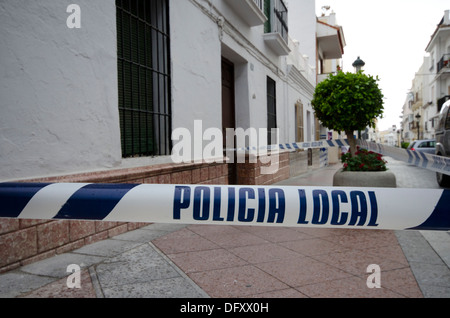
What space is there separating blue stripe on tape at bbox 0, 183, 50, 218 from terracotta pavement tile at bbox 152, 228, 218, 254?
2081 millimetres

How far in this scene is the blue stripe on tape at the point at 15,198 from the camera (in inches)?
63.3

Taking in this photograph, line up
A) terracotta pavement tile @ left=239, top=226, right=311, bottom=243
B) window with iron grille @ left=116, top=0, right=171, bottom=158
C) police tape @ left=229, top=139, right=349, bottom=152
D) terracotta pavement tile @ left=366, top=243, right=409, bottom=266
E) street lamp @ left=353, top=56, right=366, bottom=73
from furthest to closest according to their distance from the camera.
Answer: street lamp @ left=353, top=56, right=366, bottom=73 < police tape @ left=229, top=139, right=349, bottom=152 < window with iron grille @ left=116, top=0, right=171, bottom=158 < terracotta pavement tile @ left=239, top=226, right=311, bottom=243 < terracotta pavement tile @ left=366, top=243, right=409, bottom=266

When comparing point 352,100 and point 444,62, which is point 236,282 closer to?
point 352,100

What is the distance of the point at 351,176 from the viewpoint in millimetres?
5793

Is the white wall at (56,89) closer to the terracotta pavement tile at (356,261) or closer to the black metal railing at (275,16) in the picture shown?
the terracotta pavement tile at (356,261)

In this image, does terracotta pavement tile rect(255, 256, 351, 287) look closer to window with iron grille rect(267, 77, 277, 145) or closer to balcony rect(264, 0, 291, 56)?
window with iron grille rect(267, 77, 277, 145)

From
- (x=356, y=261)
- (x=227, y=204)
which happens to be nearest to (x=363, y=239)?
(x=356, y=261)

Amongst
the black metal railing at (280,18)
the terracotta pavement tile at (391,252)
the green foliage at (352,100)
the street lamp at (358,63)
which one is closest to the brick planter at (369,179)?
the green foliage at (352,100)

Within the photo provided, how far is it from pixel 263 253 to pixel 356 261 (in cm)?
87

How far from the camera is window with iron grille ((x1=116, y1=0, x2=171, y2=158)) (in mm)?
4679

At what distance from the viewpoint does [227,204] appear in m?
Answer: 1.57

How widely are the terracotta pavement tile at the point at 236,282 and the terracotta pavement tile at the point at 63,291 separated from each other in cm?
77

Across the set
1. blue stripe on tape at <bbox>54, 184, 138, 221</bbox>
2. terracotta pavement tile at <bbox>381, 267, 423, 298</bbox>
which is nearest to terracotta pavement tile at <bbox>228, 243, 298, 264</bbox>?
terracotta pavement tile at <bbox>381, 267, 423, 298</bbox>
